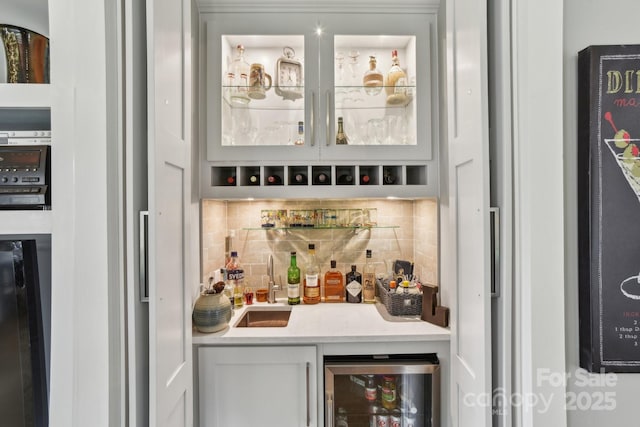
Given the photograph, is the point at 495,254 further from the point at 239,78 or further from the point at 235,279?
the point at 239,78

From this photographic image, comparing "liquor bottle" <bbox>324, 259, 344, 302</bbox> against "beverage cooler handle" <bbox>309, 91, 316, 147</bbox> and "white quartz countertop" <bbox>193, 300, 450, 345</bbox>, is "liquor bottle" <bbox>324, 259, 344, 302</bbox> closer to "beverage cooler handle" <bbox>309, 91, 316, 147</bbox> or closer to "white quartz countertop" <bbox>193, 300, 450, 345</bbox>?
"white quartz countertop" <bbox>193, 300, 450, 345</bbox>

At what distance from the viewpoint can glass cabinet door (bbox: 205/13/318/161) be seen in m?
1.64

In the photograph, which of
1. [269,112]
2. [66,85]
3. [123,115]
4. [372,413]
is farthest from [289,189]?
[372,413]

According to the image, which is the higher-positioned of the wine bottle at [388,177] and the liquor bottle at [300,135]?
the liquor bottle at [300,135]

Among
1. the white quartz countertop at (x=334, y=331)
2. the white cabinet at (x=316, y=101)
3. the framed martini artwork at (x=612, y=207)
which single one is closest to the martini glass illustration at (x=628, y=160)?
the framed martini artwork at (x=612, y=207)

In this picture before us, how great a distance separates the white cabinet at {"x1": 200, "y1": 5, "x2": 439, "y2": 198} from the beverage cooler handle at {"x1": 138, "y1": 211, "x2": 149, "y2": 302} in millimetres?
772

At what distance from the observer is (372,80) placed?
1.75 meters

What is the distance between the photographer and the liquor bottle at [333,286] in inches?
76.7

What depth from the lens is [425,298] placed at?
5.27 feet

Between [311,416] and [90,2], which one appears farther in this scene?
[311,416]

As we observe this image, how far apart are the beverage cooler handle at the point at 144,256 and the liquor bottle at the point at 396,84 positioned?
1.36 meters

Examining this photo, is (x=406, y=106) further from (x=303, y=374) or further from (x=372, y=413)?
(x=372, y=413)

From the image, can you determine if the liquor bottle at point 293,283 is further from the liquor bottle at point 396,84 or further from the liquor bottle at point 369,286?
the liquor bottle at point 396,84

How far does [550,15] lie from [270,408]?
66.1 inches
